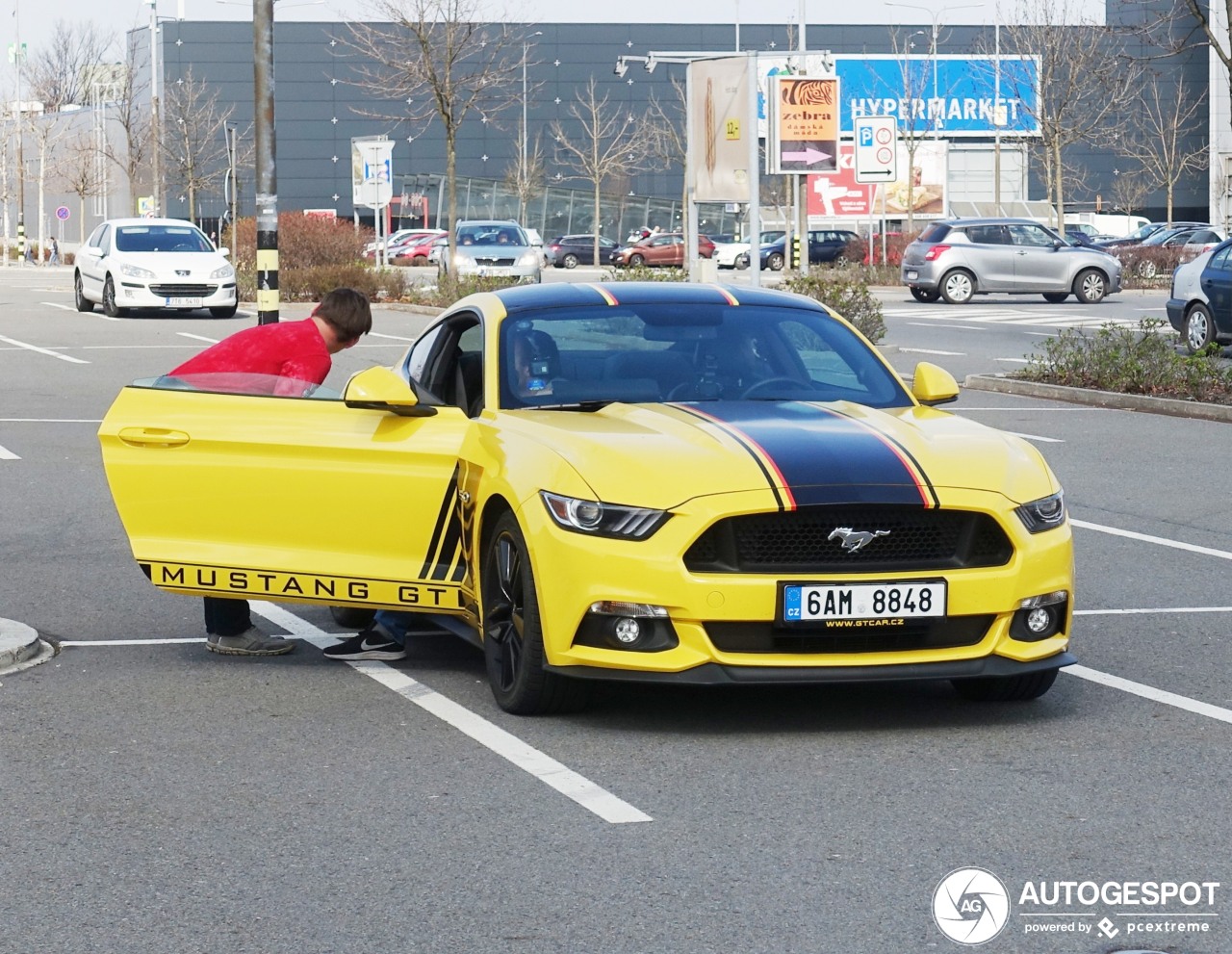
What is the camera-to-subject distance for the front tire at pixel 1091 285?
40.2 metres

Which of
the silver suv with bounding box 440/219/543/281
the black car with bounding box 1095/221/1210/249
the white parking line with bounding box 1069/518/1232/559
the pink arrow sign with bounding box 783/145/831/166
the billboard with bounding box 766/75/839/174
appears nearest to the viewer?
the white parking line with bounding box 1069/518/1232/559

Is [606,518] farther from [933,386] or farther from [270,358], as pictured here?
[270,358]

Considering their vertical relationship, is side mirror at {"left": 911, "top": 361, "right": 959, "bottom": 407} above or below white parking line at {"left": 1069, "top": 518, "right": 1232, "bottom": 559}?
above

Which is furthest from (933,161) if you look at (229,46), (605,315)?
(605,315)

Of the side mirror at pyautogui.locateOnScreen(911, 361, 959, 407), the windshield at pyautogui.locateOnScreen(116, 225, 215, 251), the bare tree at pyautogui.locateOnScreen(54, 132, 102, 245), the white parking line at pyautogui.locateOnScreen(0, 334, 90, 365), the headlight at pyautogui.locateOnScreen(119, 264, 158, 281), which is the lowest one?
the white parking line at pyautogui.locateOnScreen(0, 334, 90, 365)

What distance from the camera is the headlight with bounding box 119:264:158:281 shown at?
33.7m

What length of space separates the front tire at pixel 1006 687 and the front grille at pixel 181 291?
92.0ft

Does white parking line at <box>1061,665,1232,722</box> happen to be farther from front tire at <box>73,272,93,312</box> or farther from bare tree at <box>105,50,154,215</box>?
bare tree at <box>105,50,154,215</box>

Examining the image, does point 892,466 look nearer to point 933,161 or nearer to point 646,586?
point 646,586

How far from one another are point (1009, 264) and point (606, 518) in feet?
114

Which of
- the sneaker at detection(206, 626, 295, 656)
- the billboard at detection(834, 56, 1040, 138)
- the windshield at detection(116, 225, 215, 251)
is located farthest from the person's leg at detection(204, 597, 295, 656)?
the billboard at detection(834, 56, 1040, 138)

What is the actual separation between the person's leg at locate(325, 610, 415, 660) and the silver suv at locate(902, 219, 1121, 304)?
33163 mm

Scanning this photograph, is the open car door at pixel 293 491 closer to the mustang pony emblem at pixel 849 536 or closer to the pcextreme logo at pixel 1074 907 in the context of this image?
the mustang pony emblem at pixel 849 536

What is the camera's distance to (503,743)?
6.41 meters
